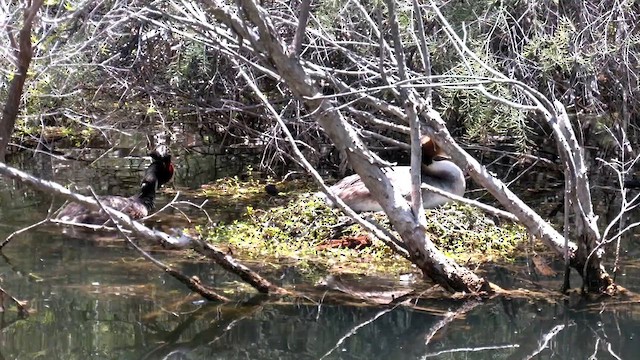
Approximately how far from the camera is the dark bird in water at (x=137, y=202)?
10.1m

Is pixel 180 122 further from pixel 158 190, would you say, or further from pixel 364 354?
pixel 364 354

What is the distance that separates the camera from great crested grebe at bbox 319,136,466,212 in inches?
390

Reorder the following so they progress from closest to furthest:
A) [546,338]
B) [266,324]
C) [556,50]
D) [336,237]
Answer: [546,338]
[266,324]
[556,50]
[336,237]

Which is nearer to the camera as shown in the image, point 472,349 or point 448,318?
point 472,349

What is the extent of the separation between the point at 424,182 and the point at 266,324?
13.6 ft

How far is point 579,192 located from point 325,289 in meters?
2.18

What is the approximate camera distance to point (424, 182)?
34.1 ft

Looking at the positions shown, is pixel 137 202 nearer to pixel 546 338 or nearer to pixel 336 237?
pixel 336 237

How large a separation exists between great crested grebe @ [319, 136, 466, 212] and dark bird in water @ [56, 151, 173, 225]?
2.23 metres

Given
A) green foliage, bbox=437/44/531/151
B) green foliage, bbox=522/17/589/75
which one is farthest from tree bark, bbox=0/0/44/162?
green foliage, bbox=522/17/589/75

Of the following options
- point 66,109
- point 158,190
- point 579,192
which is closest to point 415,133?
point 579,192

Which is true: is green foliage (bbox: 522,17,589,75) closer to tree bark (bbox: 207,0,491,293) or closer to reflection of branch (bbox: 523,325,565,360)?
tree bark (bbox: 207,0,491,293)

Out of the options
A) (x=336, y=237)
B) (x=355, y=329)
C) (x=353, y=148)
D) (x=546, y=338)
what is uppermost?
(x=353, y=148)

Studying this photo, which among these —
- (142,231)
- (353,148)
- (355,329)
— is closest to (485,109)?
(353,148)
